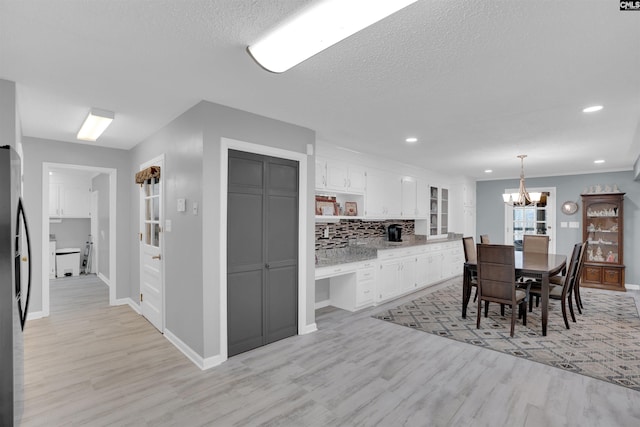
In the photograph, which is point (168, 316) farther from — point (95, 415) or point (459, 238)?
point (459, 238)

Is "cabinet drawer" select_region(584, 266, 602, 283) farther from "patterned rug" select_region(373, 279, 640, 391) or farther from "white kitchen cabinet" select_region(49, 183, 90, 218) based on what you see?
"white kitchen cabinet" select_region(49, 183, 90, 218)

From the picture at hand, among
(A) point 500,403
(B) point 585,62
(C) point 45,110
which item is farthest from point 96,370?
(B) point 585,62

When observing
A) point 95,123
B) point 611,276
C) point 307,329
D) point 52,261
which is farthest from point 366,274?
point 52,261

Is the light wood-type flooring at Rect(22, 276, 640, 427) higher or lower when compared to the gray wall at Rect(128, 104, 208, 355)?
lower

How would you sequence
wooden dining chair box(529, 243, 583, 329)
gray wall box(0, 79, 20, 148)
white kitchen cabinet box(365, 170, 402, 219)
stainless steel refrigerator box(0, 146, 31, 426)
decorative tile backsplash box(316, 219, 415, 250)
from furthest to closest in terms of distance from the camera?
1. white kitchen cabinet box(365, 170, 402, 219)
2. decorative tile backsplash box(316, 219, 415, 250)
3. wooden dining chair box(529, 243, 583, 329)
4. gray wall box(0, 79, 20, 148)
5. stainless steel refrigerator box(0, 146, 31, 426)

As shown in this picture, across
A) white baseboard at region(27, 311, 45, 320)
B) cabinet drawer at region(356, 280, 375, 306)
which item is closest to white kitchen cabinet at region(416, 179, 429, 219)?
cabinet drawer at region(356, 280, 375, 306)

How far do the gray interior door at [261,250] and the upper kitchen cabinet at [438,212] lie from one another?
438cm

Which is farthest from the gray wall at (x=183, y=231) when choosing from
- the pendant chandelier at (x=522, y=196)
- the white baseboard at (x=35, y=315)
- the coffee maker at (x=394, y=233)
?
the pendant chandelier at (x=522, y=196)

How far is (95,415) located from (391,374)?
2280mm

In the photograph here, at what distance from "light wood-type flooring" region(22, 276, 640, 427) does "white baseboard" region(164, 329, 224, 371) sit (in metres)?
0.06

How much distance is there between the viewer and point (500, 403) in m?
2.37

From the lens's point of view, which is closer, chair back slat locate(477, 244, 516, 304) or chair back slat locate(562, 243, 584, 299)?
chair back slat locate(477, 244, 516, 304)

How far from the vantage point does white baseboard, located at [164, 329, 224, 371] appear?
9.43 ft

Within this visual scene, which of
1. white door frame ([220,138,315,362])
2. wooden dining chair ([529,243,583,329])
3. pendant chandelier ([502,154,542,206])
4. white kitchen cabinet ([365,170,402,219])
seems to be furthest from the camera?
white kitchen cabinet ([365,170,402,219])
